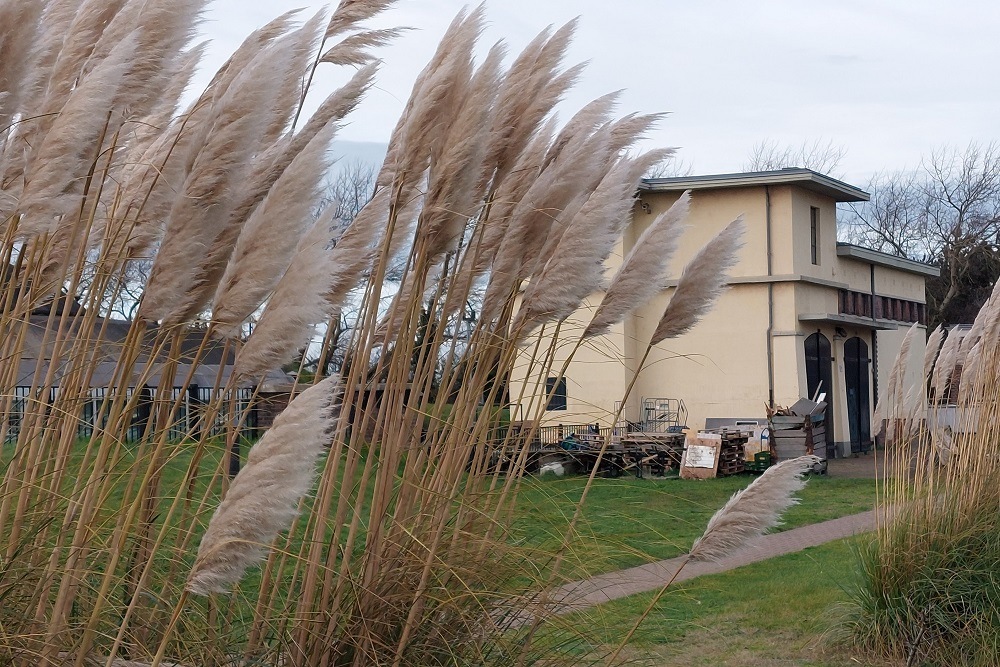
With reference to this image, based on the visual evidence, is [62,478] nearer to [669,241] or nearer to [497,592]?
[497,592]

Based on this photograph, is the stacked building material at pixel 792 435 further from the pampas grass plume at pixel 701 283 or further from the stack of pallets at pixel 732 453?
the pampas grass plume at pixel 701 283

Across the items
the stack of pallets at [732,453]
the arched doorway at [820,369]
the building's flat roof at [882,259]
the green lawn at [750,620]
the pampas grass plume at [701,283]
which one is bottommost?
the green lawn at [750,620]

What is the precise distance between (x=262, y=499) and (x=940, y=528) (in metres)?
5.50

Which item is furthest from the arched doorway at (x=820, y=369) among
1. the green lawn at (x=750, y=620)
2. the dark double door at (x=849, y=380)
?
the green lawn at (x=750, y=620)

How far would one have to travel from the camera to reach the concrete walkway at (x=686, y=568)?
3594 mm


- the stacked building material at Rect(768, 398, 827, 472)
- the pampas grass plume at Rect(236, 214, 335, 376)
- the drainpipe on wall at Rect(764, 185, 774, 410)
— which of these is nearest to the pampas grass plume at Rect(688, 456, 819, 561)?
the pampas grass plume at Rect(236, 214, 335, 376)

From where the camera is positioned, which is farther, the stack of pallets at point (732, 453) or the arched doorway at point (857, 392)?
the arched doorway at point (857, 392)

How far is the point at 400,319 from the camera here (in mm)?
3596

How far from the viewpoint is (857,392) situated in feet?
101

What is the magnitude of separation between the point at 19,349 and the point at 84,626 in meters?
0.95

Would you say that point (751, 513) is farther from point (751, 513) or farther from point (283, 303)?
point (283, 303)

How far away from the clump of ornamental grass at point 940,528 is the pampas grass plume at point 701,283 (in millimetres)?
3400

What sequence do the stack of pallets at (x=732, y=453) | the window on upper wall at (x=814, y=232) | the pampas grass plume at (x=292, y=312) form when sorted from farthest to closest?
the window on upper wall at (x=814, y=232) < the stack of pallets at (x=732, y=453) < the pampas grass plume at (x=292, y=312)

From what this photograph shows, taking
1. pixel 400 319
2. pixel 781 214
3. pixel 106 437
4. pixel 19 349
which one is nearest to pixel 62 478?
pixel 19 349
